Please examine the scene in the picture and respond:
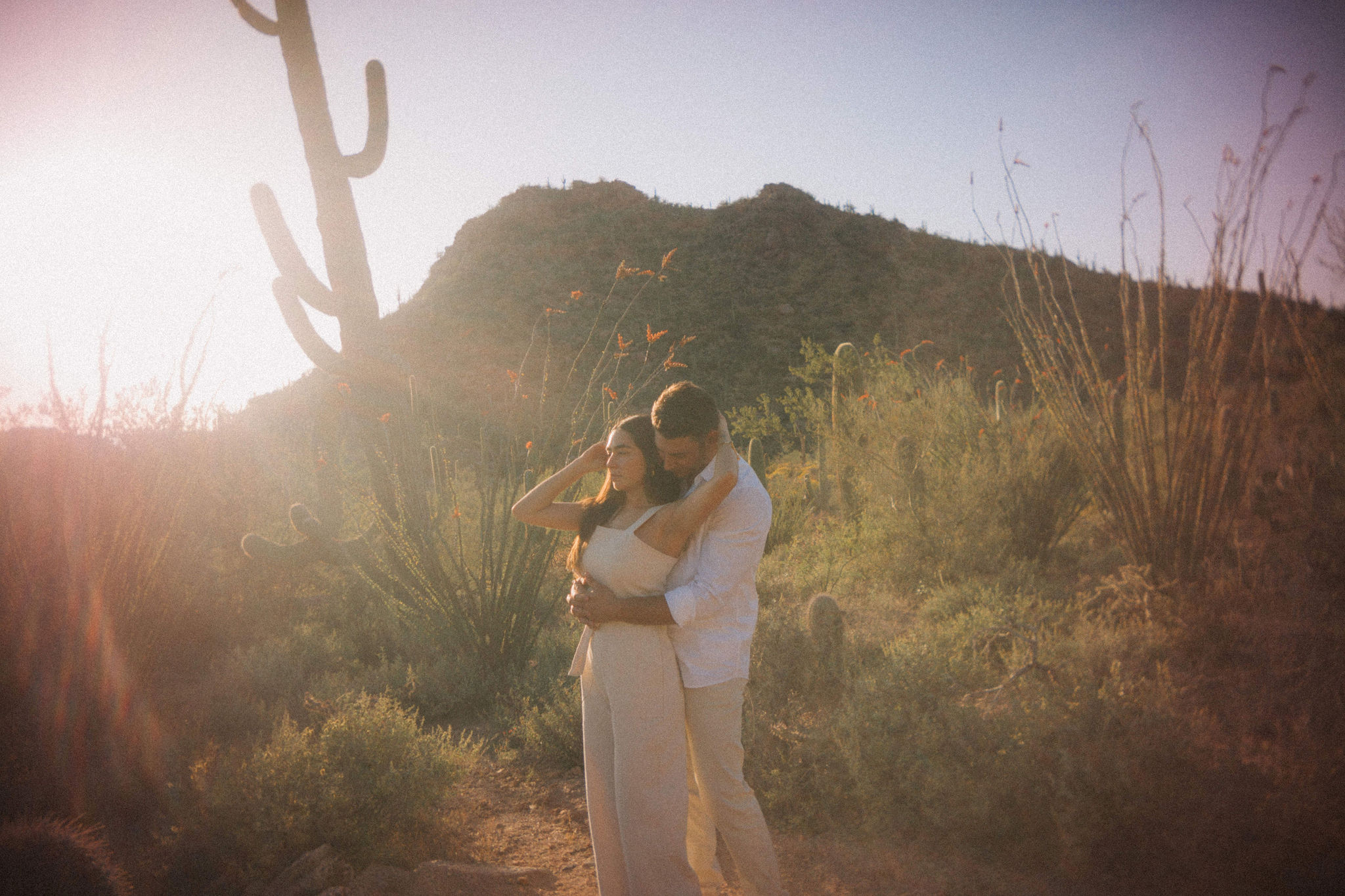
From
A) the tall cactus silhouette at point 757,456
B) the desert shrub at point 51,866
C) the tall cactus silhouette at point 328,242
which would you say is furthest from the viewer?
the tall cactus silhouette at point 757,456

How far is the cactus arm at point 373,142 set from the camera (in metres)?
6.39

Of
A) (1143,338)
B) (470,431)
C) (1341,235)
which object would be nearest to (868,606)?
(1143,338)

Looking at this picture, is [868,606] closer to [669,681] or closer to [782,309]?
[669,681]

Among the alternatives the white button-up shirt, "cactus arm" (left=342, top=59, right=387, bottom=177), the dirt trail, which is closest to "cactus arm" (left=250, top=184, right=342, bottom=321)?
"cactus arm" (left=342, top=59, right=387, bottom=177)

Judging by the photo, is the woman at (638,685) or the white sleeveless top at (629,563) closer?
the woman at (638,685)

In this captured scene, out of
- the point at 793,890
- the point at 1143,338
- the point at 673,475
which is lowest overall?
the point at 793,890

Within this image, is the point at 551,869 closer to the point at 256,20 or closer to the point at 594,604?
the point at 594,604

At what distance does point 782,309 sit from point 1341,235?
2410 centimetres

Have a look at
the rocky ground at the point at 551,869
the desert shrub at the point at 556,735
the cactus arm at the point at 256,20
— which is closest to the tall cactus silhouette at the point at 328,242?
the cactus arm at the point at 256,20

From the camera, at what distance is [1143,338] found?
13.8ft

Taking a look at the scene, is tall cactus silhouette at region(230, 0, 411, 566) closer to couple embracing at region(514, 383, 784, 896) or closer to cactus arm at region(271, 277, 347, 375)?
cactus arm at region(271, 277, 347, 375)

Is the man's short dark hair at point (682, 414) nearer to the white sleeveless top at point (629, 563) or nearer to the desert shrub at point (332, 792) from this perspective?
the white sleeveless top at point (629, 563)

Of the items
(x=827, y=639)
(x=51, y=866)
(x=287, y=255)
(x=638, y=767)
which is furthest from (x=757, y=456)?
(x=51, y=866)

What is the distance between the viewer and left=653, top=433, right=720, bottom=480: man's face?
2363mm
